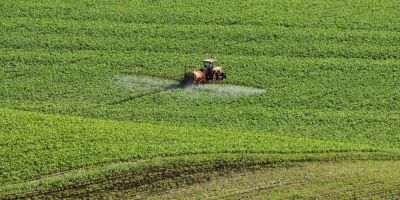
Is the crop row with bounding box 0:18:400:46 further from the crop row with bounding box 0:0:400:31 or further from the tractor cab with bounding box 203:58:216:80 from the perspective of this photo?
the tractor cab with bounding box 203:58:216:80

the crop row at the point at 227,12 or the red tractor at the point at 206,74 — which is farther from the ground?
the crop row at the point at 227,12

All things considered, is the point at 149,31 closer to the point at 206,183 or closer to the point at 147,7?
the point at 147,7

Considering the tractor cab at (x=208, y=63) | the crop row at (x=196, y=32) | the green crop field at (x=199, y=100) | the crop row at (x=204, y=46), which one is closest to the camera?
the green crop field at (x=199, y=100)

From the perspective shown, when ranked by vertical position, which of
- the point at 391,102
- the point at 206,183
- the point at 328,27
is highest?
the point at 328,27

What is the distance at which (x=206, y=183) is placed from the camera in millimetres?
33906

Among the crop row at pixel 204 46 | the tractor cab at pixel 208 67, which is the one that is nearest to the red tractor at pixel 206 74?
the tractor cab at pixel 208 67

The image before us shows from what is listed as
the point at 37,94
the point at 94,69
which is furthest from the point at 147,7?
the point at 37,94

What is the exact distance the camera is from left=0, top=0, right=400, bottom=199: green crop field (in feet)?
112

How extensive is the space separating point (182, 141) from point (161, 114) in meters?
3.23

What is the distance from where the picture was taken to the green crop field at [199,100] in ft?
112

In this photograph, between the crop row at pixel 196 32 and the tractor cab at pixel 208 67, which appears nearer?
the tractor cab at pixel 208 67

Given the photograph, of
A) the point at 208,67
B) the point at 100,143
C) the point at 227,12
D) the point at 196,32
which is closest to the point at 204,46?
the point at 196,32

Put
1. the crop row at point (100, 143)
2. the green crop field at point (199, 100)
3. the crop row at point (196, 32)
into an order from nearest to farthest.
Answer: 1. the green crop field at point (199, 100)
2. the crop row at point (100, 143)
3. the crop row at point (196, 32)

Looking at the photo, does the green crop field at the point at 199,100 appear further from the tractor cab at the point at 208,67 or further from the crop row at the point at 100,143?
the tractor cab at the point at 208,67
